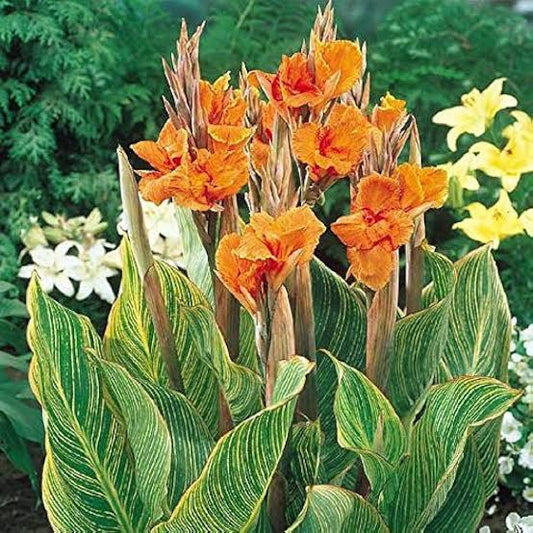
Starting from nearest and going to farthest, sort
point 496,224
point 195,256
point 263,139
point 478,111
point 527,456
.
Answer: point 263,139 → point 195,256 → point 527,456 → point 496,224 → point 478,111

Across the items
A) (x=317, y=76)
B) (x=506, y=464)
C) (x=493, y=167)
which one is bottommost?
(x=506, y=464)

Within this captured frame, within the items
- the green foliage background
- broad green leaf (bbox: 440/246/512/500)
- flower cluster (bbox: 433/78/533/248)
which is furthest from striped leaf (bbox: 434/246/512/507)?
the green foliage background

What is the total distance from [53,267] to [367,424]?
1627 mm

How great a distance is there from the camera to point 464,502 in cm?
176

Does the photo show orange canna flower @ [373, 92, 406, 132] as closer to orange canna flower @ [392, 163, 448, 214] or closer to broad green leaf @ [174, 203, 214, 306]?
orange canna flower @ [392, 163, 448, 214]

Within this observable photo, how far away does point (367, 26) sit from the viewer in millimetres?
5184

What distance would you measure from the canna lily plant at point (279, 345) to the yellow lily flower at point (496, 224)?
868 mm

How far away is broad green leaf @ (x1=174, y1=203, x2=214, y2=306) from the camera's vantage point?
73.2 inches

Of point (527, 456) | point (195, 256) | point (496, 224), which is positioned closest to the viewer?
point (195, 256)

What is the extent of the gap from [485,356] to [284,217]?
0.56 m

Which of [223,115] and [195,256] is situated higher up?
[223,115]

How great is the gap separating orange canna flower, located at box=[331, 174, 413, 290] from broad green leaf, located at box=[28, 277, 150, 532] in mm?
421

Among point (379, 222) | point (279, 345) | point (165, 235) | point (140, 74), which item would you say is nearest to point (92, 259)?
point (165, 235)

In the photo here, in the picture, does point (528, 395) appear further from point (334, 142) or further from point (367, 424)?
point (334, 142)
